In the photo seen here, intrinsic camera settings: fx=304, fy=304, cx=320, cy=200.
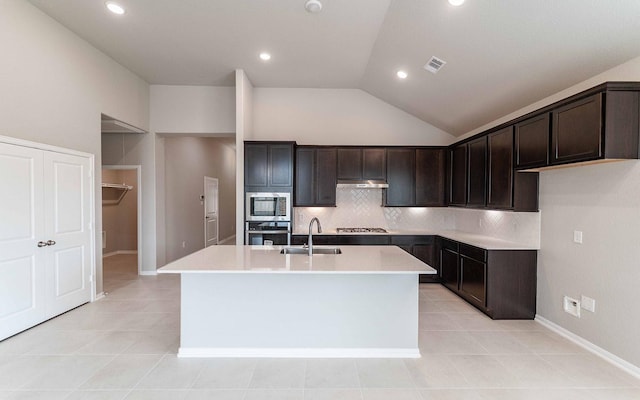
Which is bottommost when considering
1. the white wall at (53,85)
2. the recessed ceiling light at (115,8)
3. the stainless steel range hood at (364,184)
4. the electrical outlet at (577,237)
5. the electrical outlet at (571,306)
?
the electrical outlet at (571,306)

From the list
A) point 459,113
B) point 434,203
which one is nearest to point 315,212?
point 434,203

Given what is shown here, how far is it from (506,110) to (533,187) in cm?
113

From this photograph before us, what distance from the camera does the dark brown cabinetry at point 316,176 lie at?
507 centimetres

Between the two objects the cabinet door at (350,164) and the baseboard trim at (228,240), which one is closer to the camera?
the cabinet door at (350,164)

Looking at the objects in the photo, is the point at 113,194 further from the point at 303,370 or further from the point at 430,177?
the point at 430,177

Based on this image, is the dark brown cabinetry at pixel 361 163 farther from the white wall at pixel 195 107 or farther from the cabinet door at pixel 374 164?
the white wall at pixel 195 107

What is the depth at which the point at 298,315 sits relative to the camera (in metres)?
2.76

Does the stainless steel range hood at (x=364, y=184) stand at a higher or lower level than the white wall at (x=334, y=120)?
lower

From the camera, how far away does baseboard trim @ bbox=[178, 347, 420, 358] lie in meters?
2.72

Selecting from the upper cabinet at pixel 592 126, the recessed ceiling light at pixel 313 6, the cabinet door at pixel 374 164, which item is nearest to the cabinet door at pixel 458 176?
the cabinet door at pixel 374 164

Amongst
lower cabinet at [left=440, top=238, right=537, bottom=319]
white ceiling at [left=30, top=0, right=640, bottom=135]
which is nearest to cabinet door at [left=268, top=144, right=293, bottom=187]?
white ceiling at [left=30, top=0, right=640, bottom=135]

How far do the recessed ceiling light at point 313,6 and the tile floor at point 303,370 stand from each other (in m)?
3.40

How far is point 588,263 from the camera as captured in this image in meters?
2.89

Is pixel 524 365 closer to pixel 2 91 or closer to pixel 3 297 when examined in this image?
pixel 3 297
